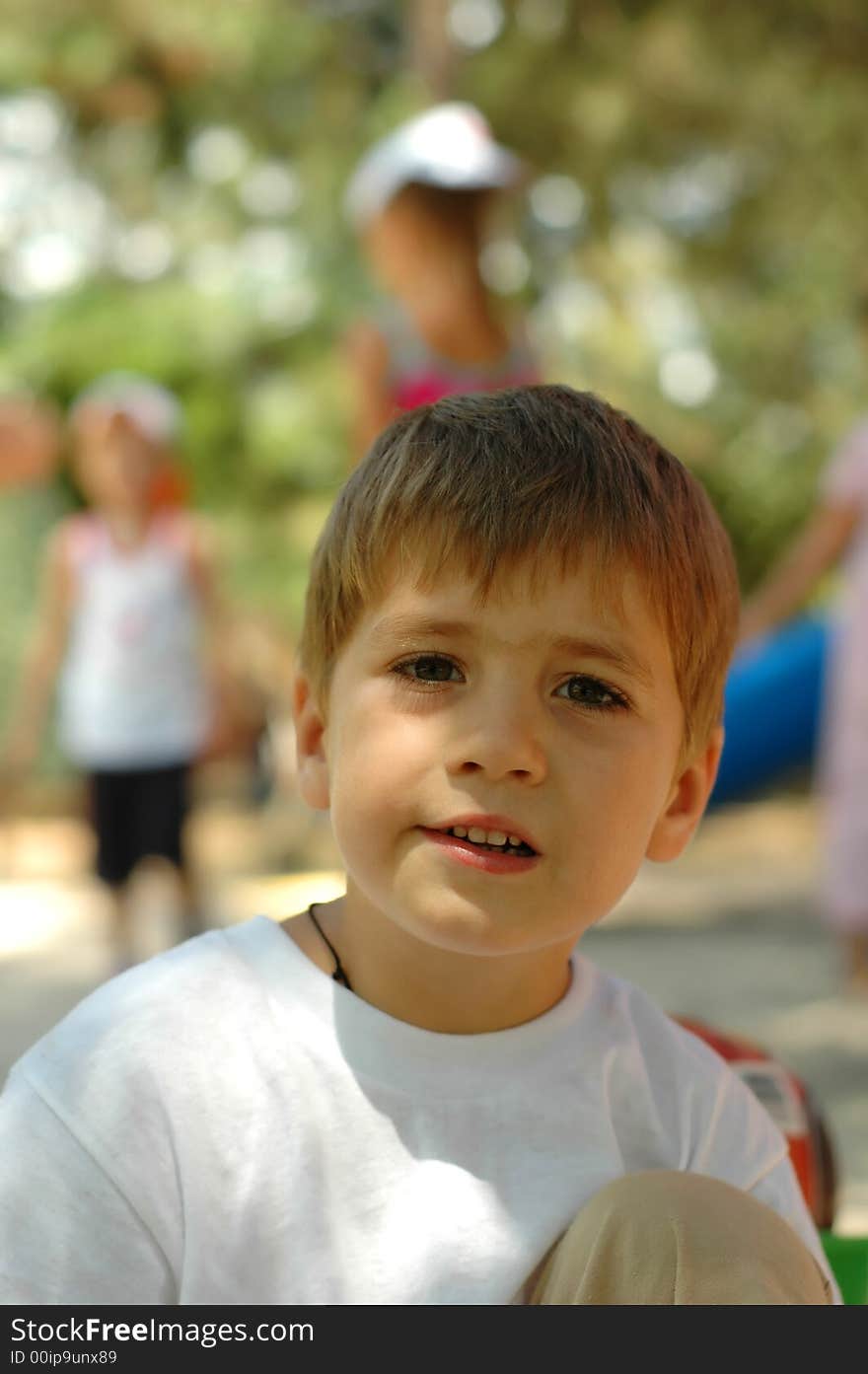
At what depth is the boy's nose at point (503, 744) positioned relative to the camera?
49.0 inches

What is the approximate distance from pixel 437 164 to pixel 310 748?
2.41m

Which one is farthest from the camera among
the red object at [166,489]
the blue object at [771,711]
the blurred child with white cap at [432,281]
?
the blue object at [771,711]

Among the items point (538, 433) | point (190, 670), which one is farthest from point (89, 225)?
point (538, 433)

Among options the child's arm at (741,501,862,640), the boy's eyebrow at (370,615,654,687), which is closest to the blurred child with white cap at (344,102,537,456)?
the child's arm at (741,501,862,640)

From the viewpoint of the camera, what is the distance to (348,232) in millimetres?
8383

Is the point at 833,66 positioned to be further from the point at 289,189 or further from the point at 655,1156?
the point at 655,1156

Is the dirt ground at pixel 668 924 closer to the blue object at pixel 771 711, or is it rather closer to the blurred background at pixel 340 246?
the blurred background at pixel 340 246

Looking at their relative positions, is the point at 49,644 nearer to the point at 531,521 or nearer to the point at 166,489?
the point at 166,489

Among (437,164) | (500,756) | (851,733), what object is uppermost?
(437,164)

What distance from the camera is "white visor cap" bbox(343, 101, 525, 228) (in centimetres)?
357

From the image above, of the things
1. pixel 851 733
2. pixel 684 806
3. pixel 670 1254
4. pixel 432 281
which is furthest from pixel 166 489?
pixel 670 1254

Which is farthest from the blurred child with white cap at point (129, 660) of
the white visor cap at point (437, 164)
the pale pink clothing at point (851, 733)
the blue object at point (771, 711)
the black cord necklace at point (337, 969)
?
the black cord necklace at point (337, 969)

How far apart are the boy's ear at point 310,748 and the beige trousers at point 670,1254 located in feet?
1.32

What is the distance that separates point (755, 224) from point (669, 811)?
8.61m
